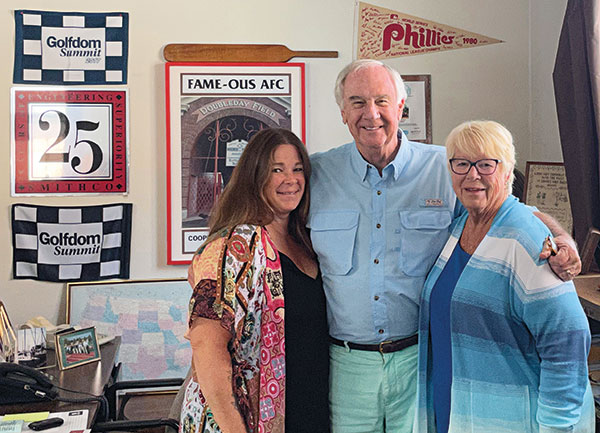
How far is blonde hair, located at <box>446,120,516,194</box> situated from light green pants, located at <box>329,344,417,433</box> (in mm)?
612

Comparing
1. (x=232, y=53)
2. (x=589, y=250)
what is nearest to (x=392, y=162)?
(x=589, y=250)

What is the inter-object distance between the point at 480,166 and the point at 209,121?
195 centimetres

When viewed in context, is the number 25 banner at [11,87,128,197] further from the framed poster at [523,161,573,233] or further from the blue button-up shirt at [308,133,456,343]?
the framed poster at [523,161,573,233]

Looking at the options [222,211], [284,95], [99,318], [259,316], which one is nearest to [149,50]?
[284,95]

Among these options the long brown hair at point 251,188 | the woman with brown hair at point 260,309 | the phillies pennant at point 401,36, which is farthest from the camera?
the phillies pennant at point 401,36

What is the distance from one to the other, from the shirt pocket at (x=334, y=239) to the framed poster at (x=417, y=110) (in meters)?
1.56

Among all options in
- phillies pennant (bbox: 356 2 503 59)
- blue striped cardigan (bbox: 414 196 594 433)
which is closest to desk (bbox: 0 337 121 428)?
blue striped cardigan (bbox: 414 196 594 433)

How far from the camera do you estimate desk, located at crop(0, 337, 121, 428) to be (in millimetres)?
2155

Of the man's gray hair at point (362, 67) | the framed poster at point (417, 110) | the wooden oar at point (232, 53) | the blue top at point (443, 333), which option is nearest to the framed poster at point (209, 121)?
the wooden oar at point (232, 53)

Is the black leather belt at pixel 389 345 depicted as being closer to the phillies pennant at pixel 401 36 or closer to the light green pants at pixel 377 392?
the light green pants at pixel 377 392

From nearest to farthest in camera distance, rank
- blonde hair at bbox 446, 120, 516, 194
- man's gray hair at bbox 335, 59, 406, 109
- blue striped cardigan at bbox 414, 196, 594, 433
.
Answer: blue striped cardigan at bbox 414, 196, 594, 433 < blonde hair at bbox 446, 120, 516, 194 < man's gray hair at bbox 335, 59, 406, 109

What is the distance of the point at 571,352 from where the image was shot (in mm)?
1485

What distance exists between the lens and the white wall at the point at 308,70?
3.27 m

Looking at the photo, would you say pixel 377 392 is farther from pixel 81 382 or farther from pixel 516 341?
pixel 81 382
